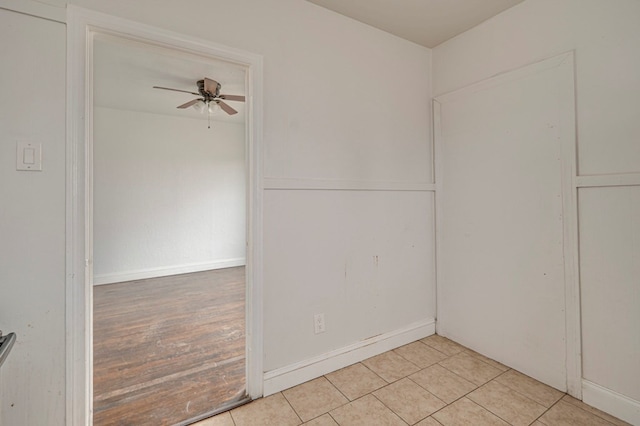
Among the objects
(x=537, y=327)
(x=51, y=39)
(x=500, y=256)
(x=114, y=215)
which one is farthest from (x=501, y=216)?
(x=114, y=215)

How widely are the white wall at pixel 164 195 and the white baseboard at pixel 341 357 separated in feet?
8.98

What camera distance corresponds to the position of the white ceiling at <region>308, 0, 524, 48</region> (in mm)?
1956

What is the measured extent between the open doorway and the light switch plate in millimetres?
628

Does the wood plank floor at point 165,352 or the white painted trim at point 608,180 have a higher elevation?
the white painted trim at point 608,180

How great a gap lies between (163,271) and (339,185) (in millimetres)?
3832

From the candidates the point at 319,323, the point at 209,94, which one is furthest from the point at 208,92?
the point at 319,323

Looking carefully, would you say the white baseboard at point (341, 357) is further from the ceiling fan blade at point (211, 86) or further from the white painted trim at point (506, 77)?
the ceiling fan blade at point (211, 86)

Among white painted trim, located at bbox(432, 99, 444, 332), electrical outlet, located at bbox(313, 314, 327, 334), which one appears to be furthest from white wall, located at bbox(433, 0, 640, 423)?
electrical outlet, located at bbox(313, 314, 327, 334)

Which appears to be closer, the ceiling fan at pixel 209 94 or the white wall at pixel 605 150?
the white wall at pixel 605 150

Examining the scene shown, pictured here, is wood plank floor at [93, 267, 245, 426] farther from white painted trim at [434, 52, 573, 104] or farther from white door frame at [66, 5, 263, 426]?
white painted trim at [434, 52, 573, 104]

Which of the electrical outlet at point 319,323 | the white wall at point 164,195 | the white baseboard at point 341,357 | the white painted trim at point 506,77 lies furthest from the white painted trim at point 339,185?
the white wall at point 164,195

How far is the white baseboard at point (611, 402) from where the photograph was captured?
153 cm

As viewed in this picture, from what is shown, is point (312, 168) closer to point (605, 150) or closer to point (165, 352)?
point (605, 150)

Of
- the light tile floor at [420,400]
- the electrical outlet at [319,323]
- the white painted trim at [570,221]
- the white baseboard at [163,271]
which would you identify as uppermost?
the white painted trim at [570,221]
